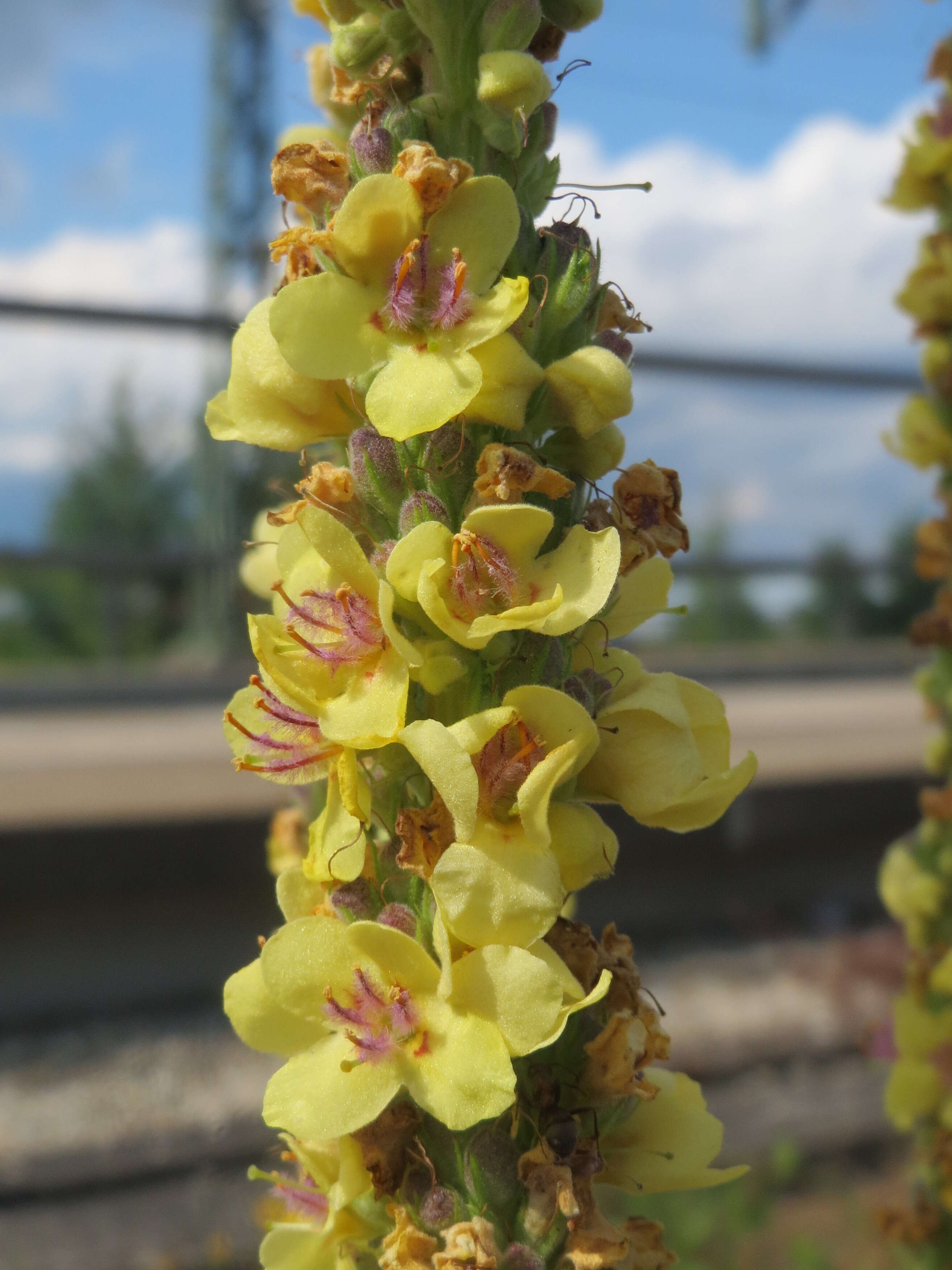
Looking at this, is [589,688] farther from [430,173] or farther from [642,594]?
[430,173]

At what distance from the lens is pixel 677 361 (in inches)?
156

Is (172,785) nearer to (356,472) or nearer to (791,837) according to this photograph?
(791,837)

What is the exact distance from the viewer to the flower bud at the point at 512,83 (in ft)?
1.62

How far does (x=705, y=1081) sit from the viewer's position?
8.11 feet

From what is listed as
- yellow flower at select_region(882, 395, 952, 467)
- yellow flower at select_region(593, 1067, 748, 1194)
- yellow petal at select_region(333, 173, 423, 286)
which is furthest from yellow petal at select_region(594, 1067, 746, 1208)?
yellow flower at select_region(882, 395, 952, 467)

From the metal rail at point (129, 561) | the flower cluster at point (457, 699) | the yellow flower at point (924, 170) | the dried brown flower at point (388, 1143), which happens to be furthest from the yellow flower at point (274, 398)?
the metal rail at point (129, 561)

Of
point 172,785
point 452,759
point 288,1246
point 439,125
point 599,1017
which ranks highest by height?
point 439,125

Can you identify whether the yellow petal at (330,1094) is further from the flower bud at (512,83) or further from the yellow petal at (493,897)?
the flower bud at (512,83)

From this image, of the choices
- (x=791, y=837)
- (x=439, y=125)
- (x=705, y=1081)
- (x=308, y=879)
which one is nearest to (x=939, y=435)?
(x=439, y=125)

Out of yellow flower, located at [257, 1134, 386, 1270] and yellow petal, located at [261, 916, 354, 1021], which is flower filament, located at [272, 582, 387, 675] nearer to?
yellow petal, located at [261, 916, 354, 1021]

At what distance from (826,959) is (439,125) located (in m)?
2.97

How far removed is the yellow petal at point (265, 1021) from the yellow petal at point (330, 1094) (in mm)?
13

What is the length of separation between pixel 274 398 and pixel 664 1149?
413 mm

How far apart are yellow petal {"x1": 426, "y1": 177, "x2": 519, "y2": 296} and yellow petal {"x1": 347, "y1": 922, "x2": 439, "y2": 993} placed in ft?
0.93
